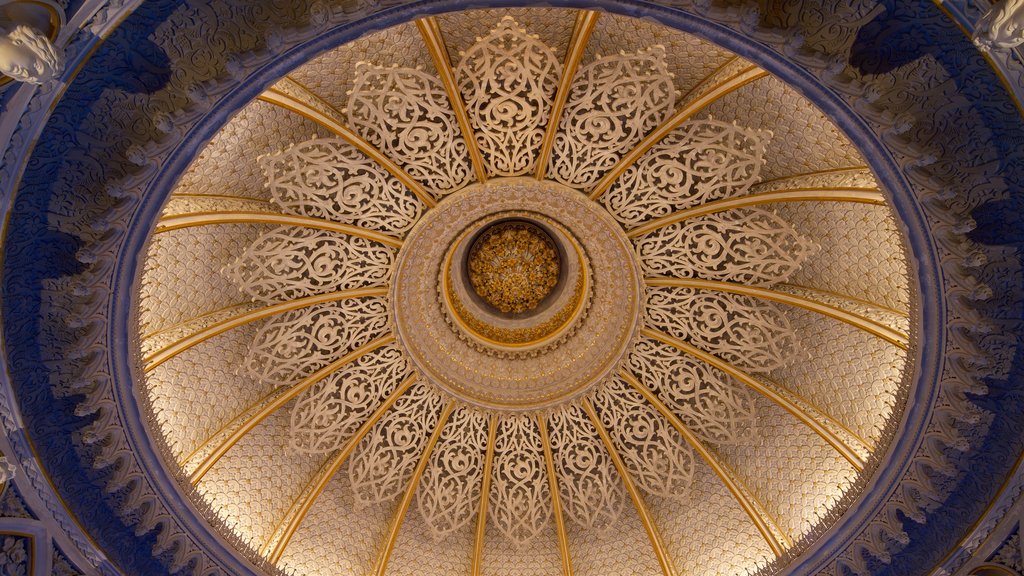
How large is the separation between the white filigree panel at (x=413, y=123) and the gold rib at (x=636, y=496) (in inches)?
182

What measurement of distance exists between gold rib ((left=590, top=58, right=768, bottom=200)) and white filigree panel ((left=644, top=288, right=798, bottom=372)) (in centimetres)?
217

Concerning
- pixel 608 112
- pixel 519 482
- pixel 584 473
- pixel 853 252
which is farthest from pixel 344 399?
pixel 853 252

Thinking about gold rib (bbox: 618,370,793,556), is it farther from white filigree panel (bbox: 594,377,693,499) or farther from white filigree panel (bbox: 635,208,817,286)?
white filigree panel (bbox: 635,208,817,286)

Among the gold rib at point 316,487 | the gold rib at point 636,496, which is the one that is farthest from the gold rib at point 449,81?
the gold rib at point 636,496

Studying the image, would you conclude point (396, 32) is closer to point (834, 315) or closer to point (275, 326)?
point (275, 326)

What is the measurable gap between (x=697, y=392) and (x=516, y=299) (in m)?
3.44

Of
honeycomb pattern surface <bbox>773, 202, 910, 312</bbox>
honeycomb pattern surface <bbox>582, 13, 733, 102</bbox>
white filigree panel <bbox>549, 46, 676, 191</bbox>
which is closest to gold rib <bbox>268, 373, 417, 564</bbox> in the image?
white filigree panel <bbox>549, 46, 676, 191</bbox>

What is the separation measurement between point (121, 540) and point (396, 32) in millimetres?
7460

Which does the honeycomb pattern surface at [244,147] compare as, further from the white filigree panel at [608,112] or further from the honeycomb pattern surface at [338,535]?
the honeycomb pattern surface at [338,535]

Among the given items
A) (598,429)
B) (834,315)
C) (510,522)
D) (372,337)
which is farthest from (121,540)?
(834,315)

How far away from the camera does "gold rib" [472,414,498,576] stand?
13133 mm

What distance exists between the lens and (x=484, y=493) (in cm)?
1320

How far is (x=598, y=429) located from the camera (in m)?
13.1

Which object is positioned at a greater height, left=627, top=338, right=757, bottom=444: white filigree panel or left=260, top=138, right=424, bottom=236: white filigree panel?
left=260, top=138, right=424, bottom=236: white filigree panel
